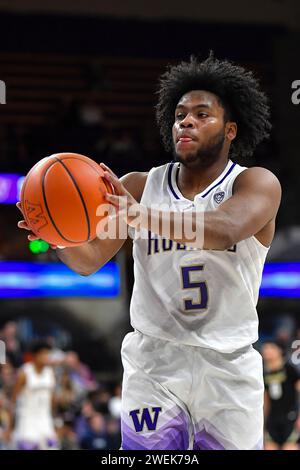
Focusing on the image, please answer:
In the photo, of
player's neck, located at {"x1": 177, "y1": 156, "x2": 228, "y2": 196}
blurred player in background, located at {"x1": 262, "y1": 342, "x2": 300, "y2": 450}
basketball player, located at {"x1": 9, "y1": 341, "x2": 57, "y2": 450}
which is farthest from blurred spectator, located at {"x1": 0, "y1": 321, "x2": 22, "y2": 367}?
player's neck, located at {"x1": 177, "y1": 156, "x2": 228, "y2": 196}

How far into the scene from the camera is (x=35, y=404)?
9344 mm

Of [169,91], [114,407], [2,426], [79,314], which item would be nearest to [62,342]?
[79,314]

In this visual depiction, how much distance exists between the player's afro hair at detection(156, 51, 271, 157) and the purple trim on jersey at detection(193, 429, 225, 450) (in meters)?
1.23

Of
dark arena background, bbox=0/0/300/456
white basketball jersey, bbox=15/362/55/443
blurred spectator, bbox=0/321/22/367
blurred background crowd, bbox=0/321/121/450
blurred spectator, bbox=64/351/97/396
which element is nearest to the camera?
white basketball jersey, bbox=15/362/55/443

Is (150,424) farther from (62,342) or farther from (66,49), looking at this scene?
(66,49)

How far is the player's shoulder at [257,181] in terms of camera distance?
10.9 feet

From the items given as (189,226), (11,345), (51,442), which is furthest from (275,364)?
(189,226)

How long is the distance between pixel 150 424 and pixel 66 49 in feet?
33.5

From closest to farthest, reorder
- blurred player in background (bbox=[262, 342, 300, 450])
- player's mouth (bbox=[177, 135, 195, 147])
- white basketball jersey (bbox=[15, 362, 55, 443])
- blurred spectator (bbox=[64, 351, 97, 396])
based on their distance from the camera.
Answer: player's mouth (bbox=[177, 135, 195, 147])
blurred player in background (bbox=[262, 342, 300, 450])
white basketball jersey (bbox=[15, 362, 55, 443])
blurred spectator (bbox=[64, 351, 97, 396])

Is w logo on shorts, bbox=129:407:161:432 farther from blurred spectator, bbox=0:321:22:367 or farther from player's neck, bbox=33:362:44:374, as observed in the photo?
blurred spectator, bbox=0:321:22:367

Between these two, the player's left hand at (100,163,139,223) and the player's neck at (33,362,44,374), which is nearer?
the player's left hand at (100,163,139,223)

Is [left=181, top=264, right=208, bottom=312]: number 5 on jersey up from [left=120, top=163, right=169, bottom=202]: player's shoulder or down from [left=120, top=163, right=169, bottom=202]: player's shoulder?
down

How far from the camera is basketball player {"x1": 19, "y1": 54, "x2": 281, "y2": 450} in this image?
127 inches

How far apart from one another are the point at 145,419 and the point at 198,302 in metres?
0.48
